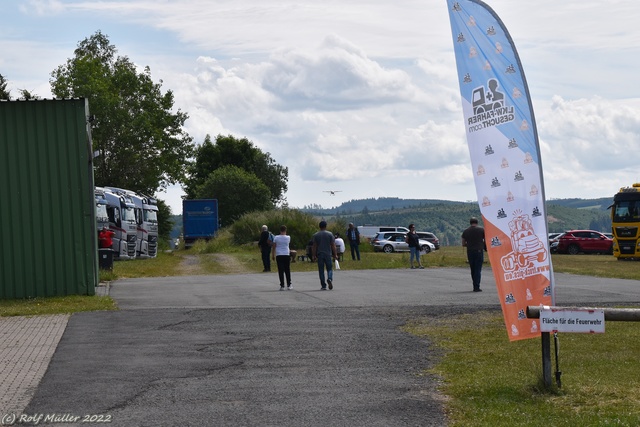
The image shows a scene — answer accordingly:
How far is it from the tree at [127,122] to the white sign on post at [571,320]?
5986cm

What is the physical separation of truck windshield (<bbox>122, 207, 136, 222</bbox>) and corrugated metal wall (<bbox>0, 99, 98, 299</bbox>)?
73.0 ft

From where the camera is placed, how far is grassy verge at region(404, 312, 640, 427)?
325 inches

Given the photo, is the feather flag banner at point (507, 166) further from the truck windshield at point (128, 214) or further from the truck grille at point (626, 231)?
the truck grille at point (626, 231)

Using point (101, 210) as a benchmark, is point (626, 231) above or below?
below

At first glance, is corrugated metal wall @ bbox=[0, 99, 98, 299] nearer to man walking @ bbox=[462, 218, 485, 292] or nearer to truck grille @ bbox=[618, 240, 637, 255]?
man walking @ bbox=[462, 218, 485, 292]

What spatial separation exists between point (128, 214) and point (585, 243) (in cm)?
2878

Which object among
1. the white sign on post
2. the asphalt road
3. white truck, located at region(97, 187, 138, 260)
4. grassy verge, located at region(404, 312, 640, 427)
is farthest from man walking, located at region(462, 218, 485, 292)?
white truck, located at region(97, 187, 138, 260)

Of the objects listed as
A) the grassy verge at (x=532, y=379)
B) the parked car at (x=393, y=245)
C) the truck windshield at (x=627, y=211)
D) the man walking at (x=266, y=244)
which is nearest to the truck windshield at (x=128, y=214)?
the man walking at (x=266, y=244)

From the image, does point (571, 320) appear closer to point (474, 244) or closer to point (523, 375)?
point (523, 375)

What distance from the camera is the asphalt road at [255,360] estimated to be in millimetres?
8680

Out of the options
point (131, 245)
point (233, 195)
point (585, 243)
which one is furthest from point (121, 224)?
point (233, 195)

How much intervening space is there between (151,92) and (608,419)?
69.9m

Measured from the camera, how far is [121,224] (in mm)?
42812

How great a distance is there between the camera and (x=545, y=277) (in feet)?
31.0
